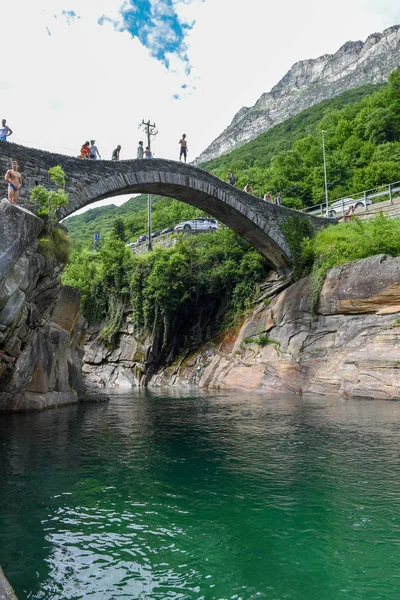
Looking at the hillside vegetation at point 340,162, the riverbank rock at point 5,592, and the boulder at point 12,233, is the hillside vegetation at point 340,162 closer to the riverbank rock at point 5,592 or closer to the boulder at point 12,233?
the boulder at point 12,233

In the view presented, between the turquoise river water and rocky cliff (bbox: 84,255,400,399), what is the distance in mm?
7211

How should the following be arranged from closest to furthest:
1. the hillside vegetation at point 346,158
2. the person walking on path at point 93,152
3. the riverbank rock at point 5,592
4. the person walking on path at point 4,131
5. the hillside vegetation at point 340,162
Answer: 1. the riverbank rock at point 5,592
2. the person walking on path at point 4,131
3. the person walking on path at point 93,152
4. the hillside vegetation at point 346,158
5. the hillside vegetation at point 340,162

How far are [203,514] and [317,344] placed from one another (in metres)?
17.1

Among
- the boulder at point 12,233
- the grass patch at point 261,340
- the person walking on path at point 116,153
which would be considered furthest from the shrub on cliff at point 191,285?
the boulder at point 12,233

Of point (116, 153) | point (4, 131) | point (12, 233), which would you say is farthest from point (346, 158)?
point (12, 233)

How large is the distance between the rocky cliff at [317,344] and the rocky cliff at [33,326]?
28.4 feet

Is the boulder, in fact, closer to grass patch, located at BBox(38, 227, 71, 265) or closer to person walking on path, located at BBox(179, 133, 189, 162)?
grass patch, located at BBox(38, 227, 71, 265)

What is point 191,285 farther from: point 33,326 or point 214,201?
point 33,326

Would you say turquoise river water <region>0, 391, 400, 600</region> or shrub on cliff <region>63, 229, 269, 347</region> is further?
shrub on cliff <region>63, 229, 269, 347</region>

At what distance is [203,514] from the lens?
562 cm

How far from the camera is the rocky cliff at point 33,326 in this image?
30.7 ft

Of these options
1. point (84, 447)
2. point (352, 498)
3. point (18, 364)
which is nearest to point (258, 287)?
point (18, 364)

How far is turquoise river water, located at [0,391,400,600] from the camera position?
159 inches

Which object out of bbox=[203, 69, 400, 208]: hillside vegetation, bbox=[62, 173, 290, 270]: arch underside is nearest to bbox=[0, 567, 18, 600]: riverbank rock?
bbox=[62, 173, 290, 270]: arch underside
